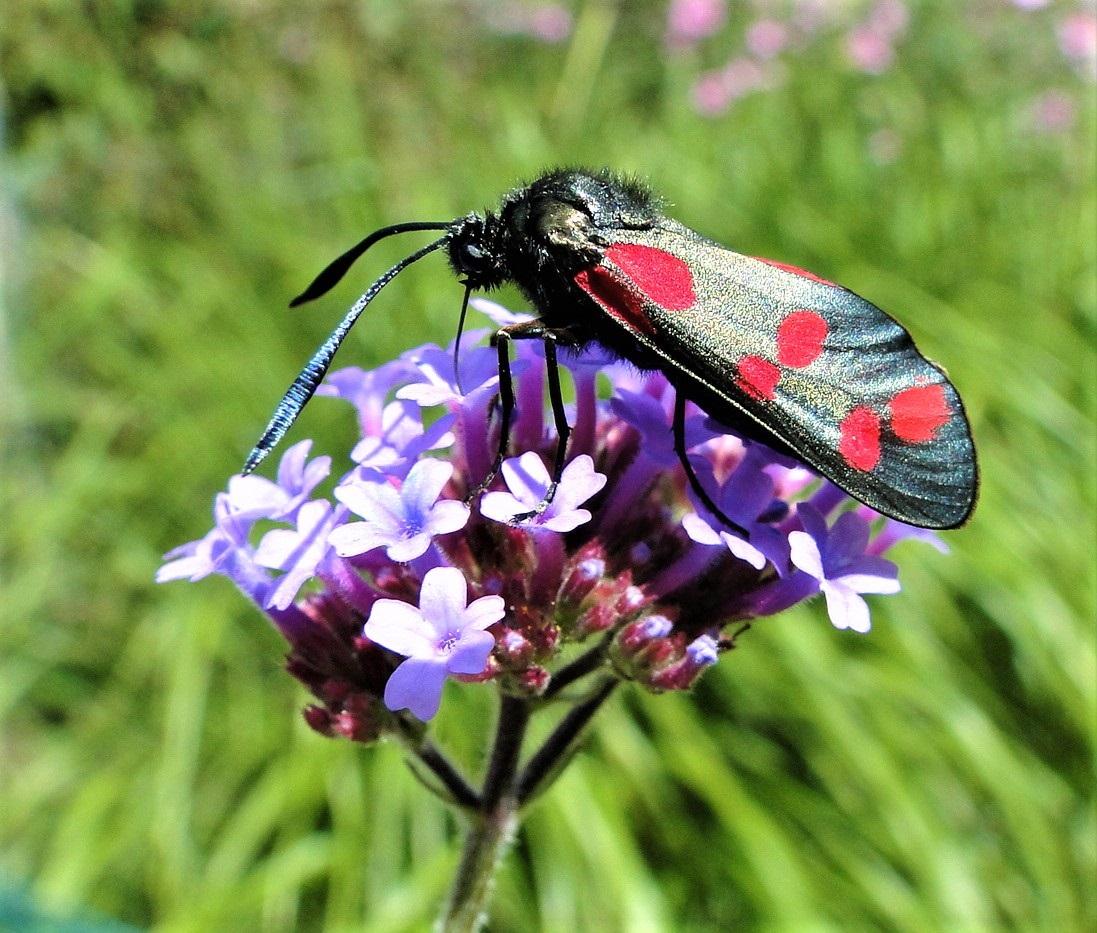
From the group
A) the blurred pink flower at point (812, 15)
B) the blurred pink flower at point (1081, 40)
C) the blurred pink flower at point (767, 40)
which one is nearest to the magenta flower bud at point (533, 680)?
the blurred pink flower at point (767, 40)

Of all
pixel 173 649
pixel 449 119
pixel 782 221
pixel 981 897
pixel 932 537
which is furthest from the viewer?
pixel 449 119

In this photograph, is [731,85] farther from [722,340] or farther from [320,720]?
[320,720]

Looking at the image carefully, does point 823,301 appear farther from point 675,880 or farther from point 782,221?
point 782,221

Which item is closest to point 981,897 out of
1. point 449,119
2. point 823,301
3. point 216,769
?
point 823,301

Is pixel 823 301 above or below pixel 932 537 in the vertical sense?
above

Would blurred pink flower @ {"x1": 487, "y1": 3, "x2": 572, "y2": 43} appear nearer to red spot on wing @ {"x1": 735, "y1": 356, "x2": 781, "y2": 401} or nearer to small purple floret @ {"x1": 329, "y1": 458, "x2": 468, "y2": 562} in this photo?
red spot on wing @ {"x1": 735, "y1": 356, "x2": 781, "y2": 401}

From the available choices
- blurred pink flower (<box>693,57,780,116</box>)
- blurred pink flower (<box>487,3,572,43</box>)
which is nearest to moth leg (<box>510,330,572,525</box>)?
blurred pink flower (<box>693,57,780,116</box>)
